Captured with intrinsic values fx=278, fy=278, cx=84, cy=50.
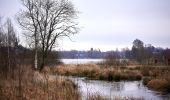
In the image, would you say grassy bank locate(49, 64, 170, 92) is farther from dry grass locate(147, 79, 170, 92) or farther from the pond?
the pond

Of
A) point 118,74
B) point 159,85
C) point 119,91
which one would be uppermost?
point 118,74

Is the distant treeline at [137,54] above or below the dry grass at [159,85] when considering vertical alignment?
above

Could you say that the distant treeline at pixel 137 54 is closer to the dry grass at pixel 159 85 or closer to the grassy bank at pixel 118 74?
the grassy bank at pixel 118 74

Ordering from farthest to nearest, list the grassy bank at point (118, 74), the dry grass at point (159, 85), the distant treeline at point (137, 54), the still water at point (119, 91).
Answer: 1. the distant treeline at point (137, 54)
2. the grassy bank at point (118, 74)
3. the dry grass at point (159, 85)
4. the still water at point (119, 91)

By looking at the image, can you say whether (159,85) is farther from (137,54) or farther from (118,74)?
(137,54)

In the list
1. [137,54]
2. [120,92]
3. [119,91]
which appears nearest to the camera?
[120,92]

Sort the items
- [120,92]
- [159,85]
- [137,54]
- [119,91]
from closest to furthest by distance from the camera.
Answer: [120,92] < [119,91] < [159,85] < [137,54]

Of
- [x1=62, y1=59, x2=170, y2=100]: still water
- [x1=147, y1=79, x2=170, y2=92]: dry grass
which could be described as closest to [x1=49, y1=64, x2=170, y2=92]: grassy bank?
[x1=147, y1=79, x2=170, y2=92]: dry grass

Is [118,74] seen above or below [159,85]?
above

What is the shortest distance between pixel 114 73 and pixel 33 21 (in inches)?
428

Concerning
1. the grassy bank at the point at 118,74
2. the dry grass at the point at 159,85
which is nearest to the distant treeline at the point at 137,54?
the grassy bank at the point at 118,74

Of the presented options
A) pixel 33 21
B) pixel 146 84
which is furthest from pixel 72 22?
pixel 146 84

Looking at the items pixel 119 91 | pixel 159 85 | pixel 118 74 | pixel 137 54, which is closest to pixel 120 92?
pixel 119 91

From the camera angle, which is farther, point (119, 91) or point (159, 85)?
point (159, 85)
